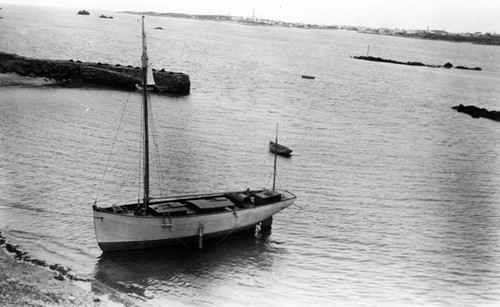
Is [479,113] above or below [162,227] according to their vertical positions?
above

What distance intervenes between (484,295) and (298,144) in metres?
28.8

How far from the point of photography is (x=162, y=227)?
26719 mm

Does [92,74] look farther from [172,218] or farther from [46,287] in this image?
[46,287]

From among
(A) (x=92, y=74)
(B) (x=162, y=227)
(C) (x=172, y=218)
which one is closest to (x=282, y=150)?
(C) (x=172, y=218)

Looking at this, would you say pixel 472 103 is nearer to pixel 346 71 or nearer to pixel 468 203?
pixel 346 71

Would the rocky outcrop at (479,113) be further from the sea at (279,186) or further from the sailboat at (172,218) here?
the sailboat at (172,218)

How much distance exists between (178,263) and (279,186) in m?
14.8

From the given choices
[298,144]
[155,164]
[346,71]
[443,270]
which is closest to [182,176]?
[155,164]

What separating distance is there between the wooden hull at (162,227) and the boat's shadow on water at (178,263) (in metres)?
0.55

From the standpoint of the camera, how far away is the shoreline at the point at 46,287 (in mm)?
19453

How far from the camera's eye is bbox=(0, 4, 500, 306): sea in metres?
25.4

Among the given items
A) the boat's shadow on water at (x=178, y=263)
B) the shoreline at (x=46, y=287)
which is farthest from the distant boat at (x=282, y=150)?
the shoreline at (x=46, y=287)

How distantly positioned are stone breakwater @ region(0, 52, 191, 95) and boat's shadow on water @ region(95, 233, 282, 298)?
51714mm

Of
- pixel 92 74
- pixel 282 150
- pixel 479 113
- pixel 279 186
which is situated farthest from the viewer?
pixel 479 113
